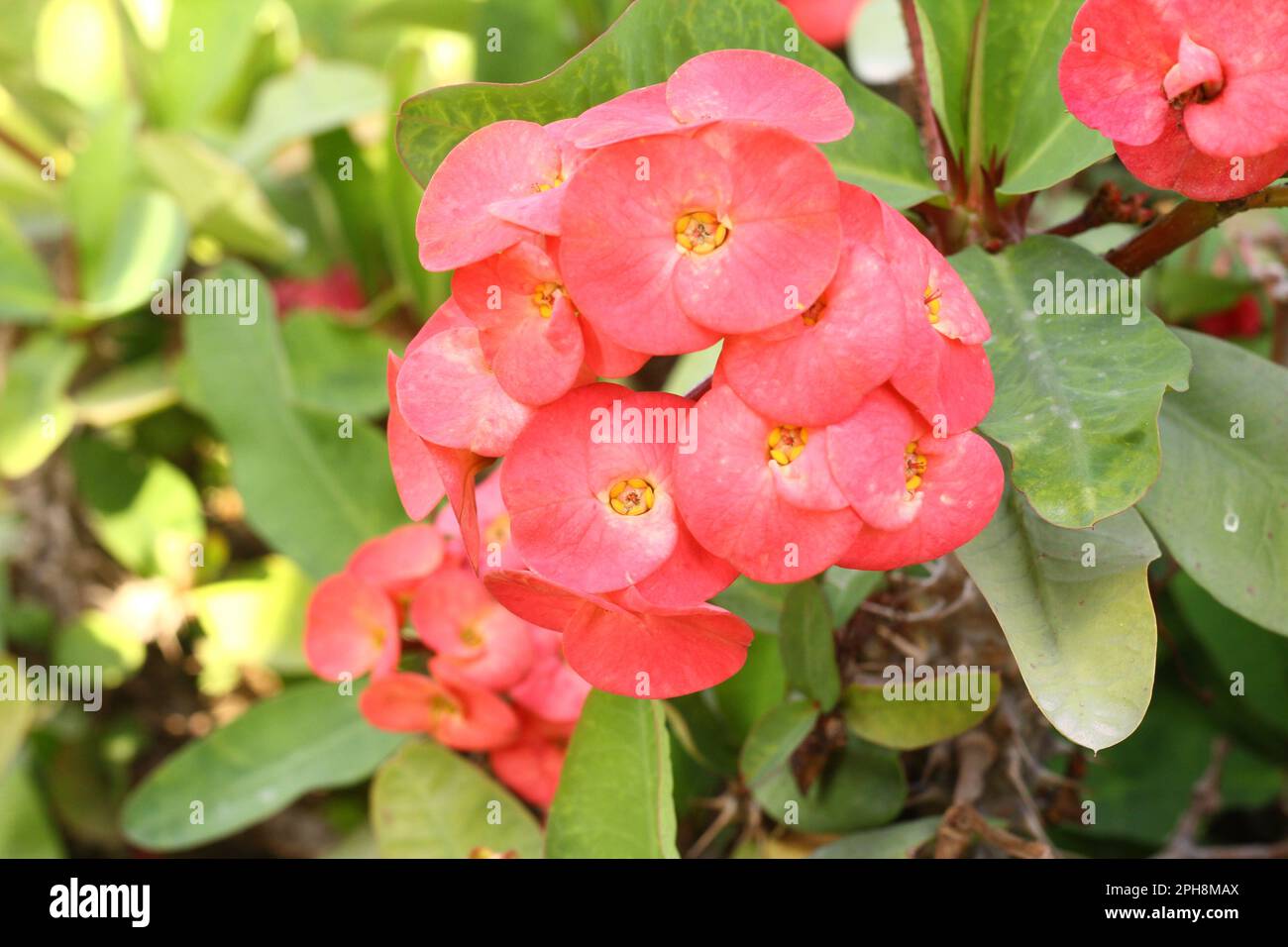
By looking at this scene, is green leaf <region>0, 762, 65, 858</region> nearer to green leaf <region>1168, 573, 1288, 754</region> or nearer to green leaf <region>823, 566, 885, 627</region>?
green leaf <region>823, 566, 885, 627</region>

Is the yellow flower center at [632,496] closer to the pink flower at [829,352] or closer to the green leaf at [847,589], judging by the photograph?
the pink flower at [829,352]

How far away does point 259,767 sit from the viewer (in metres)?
1.26

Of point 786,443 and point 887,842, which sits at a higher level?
point 786,443

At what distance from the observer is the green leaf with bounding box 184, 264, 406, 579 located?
4.28ft

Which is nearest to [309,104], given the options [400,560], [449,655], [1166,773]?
[400,560]

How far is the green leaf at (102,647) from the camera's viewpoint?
5.18 feet

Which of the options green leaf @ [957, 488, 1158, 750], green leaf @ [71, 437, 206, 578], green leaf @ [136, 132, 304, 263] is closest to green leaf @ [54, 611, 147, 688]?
green leaf @ [71, 437, 206, 578]

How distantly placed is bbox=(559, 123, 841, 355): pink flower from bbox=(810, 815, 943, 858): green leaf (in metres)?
0.52

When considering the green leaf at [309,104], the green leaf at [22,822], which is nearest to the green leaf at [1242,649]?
the green leaf at [309,104]

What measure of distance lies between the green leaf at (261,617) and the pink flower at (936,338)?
3.06ft

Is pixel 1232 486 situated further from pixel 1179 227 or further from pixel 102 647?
pixel 102 647

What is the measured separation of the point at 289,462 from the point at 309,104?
1.77ft

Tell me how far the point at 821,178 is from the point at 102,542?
1.43 metres
